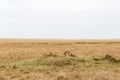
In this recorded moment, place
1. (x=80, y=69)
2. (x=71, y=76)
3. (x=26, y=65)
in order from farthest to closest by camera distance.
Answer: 1. (x=26, y=65)
2. (x=80, y=69)
3. (x=71, y=76)

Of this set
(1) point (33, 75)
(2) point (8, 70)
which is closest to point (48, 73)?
(1) point (33, 75)

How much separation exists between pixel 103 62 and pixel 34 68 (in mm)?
5069

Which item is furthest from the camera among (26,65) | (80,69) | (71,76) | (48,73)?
(26,65)

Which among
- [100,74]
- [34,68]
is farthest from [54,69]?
[100,74]

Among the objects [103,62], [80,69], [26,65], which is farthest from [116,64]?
[26,65]

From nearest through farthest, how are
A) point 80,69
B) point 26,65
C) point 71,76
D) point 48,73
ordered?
point 71,76 → point 48,73 → point 80,69 → point 26,65

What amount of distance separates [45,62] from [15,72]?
3.10 meters

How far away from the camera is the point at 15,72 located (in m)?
16.9

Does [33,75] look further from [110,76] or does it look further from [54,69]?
[110,76]

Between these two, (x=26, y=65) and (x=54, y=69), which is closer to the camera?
→ (x=54, y=69)

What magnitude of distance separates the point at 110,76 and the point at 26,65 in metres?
→ 6.41

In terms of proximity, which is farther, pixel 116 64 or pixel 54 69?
pixel 116 64

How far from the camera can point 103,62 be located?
66.5 feet

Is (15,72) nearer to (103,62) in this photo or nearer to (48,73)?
(48,73)
